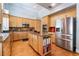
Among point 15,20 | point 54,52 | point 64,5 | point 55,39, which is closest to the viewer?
point 15,20

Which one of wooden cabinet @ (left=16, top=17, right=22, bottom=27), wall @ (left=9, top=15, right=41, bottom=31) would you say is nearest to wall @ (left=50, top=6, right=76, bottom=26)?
wall @ (left=9, top=15, right=41, bottom=31)

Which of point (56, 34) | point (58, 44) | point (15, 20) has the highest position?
point (15, 20)

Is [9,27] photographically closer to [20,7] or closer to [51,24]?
[20,7]

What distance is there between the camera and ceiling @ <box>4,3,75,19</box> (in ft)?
6.42

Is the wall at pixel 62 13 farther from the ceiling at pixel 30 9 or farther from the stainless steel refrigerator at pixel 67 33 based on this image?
the stainless steel refrigerator at pixel 67 33

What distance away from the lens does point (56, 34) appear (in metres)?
2.47

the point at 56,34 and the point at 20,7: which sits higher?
the point at 20,7

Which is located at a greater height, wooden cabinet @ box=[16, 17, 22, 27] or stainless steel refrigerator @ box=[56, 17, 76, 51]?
wooden cabinet @ box=[16, 17, 22, 27]

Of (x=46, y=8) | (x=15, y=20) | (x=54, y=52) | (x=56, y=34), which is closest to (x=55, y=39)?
(x=56, y=34)

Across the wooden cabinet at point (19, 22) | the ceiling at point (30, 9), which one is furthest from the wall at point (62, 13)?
the wooden cabinet at point (19, 22)

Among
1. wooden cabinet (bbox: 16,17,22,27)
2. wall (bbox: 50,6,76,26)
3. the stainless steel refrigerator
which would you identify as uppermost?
wall (bbox: 50,6,76,26)

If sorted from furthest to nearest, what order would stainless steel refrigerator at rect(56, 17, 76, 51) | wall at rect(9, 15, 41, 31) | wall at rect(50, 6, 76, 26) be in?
1. stainless steel refrigerator at rect(56, 17, 76, 51)
2. wall at rect(50, 6, 76, 26)
3. wall at rect(9, 15, 41, 31)

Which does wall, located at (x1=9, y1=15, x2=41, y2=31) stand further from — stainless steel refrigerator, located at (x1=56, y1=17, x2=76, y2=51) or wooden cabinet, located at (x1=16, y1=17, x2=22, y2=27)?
stainless steel refrigerator, located at (x1=56, y1=17, x2=76, y2=51)

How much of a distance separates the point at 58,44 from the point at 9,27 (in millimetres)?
1236
